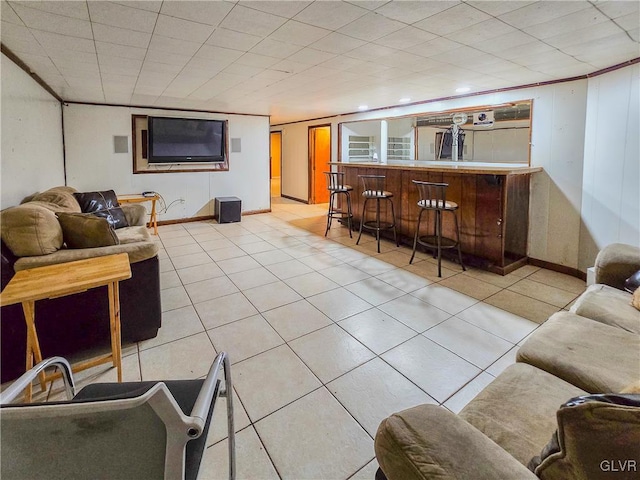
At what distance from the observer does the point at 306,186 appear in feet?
29.6

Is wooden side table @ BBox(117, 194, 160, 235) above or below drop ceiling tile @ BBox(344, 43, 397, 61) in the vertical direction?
below

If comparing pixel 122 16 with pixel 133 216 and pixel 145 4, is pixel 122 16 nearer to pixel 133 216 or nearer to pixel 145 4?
pixel 145 4

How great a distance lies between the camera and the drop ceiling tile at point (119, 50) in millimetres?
2762

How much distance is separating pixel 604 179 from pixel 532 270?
1.22 m

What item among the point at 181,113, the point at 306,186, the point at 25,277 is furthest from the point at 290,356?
the point at 306,186

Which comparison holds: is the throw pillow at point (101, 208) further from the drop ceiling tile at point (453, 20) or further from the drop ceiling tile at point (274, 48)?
the drop ceiling tile at point (453, 20)

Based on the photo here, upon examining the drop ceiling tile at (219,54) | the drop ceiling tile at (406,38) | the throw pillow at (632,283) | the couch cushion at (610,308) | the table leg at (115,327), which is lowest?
the table leg at (115,327)

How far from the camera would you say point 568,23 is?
90.8 inches

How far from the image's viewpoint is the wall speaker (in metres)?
6.09

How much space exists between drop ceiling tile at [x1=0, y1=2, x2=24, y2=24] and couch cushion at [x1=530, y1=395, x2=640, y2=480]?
3.22 meters

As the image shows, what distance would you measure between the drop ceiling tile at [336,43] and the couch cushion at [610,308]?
2.42 m

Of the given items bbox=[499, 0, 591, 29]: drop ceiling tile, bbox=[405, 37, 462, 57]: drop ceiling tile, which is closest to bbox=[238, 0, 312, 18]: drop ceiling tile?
bbox=[405, 37, 462, 57]: drop ceiling tile

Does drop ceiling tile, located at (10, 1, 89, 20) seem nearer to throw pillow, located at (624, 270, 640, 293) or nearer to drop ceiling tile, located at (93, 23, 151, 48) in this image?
drop ceiling tile, located at (93, 23, 151, 48)

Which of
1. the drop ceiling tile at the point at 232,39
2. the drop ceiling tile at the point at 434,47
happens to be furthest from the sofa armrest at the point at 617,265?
the drop ceiling tile at the point at 232,39
